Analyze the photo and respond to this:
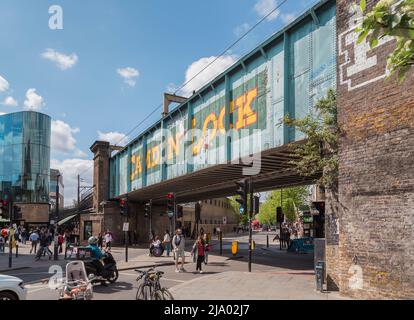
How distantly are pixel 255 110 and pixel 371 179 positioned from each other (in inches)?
274

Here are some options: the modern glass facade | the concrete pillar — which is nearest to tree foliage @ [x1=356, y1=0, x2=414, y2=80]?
the concrete pillar

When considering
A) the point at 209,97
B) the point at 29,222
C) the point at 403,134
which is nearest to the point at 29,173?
the point at 29,222

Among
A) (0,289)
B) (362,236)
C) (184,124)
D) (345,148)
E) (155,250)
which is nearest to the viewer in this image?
(0,289)

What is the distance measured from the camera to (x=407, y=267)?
9766 millimetres

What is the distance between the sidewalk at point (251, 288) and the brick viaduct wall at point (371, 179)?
1149 mm

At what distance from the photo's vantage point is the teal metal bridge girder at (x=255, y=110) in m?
13.9

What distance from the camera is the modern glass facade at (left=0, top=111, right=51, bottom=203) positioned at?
261 feet

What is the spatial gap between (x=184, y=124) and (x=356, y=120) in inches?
513

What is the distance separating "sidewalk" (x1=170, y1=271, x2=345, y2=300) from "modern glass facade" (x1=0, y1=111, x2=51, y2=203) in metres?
70.1

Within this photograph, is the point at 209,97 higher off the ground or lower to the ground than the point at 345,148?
higher

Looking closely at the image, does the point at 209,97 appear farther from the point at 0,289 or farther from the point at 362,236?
the point at 0,289

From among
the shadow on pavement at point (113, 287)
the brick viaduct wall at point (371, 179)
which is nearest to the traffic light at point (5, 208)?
the shadow on pavement at point (113, 287)

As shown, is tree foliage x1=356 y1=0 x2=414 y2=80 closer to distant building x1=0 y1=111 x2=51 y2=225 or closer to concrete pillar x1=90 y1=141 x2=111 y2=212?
concrete pillar x1=90 y1=141 x2=111 y2=212

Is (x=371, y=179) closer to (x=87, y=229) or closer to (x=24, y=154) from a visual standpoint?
(x=87, y=229)
